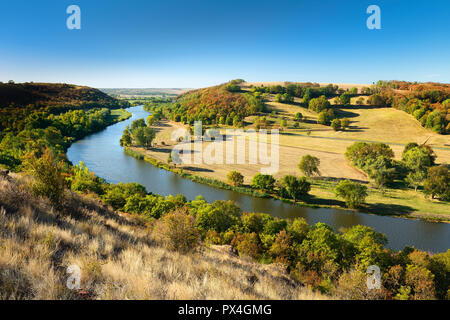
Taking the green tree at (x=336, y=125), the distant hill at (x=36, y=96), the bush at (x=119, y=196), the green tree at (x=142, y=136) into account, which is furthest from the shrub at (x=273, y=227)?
the distant hill at (x=36, y=96)

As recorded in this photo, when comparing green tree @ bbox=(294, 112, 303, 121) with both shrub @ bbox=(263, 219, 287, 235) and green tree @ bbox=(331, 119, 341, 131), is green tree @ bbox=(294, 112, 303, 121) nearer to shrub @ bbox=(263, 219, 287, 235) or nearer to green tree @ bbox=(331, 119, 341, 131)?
green tree @ bbox=(331, 119, 341, 131)

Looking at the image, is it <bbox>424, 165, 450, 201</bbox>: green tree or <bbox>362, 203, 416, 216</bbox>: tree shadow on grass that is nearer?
<bbox>362, 203, 416, 216</bbox>: tree shadow on grass

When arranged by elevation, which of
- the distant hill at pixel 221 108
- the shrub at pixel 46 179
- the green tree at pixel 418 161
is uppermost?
the distant hill at pixel 221 108

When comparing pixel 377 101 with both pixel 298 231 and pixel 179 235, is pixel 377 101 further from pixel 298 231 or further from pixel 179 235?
pixel 179 235

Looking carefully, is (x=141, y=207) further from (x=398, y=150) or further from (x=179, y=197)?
(x=398, y=150)

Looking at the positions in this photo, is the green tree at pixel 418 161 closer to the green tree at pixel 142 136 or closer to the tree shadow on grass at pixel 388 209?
the tree shadow on grass at pixel 388 209

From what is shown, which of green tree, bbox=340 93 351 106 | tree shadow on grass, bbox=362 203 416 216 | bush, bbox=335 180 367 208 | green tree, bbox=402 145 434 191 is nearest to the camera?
tree shadow on grass, bbox=362 203 416 216

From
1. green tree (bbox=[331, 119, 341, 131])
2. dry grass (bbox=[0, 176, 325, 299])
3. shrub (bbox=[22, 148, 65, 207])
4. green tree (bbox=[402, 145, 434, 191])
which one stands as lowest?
green tree (bbox=[402, 145, 434, 191])

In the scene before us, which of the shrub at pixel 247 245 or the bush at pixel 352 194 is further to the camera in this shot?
the bush at pixel 352 194

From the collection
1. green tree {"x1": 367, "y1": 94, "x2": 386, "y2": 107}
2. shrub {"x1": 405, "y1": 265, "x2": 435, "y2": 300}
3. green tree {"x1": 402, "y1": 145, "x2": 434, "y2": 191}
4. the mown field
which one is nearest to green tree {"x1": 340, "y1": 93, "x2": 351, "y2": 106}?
the mown field
